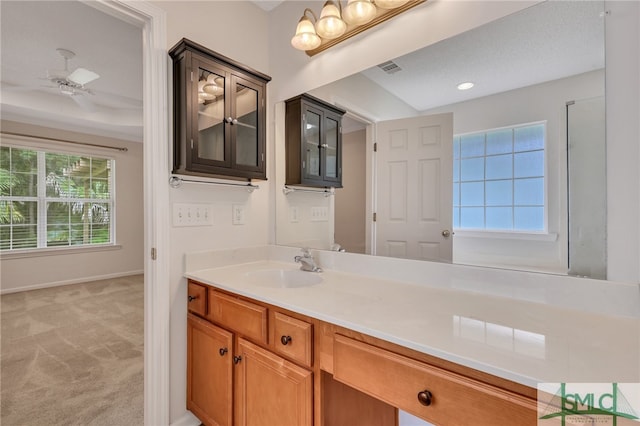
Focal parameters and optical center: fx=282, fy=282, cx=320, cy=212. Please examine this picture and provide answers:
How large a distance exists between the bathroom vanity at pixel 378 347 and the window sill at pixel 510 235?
16cm

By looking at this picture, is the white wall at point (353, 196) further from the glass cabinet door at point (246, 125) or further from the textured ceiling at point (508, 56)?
the glass cabinet door at point (246, 125)

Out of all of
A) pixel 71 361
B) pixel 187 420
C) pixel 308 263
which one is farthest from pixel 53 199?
pixel 308 263

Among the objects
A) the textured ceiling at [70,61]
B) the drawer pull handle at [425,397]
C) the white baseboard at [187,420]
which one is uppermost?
the textured ceiling at [70,61]

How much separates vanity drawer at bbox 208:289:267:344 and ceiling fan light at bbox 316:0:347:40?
1447 millimetres

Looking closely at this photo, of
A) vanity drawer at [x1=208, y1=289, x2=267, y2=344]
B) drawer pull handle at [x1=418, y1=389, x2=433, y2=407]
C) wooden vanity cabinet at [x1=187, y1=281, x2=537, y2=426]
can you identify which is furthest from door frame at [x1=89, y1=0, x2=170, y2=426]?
drawer pull handle at [x1=418, y1=389, x2=433, y2=407]

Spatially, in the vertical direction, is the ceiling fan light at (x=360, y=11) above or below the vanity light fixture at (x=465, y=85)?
above

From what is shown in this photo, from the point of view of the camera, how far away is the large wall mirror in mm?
999

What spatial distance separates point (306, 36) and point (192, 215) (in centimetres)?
120

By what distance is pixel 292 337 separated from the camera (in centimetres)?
103

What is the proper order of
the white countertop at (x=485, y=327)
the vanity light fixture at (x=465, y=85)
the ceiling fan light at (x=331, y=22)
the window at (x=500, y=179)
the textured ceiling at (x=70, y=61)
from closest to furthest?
the white countertop at (x=485, y=327) → the window at (x=500, y=179) → the vanity light fixture at (x=465, y=85) → the ceiling fan light at (x=331, y=22) → the textured ceiling at (x=70, y=61)

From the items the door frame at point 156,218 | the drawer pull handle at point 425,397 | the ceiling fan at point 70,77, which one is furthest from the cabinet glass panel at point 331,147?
the ceiling fan at point 70,77

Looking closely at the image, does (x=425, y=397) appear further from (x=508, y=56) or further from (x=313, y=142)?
(x=313, y=142)

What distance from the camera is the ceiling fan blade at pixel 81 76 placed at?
287 centimetres

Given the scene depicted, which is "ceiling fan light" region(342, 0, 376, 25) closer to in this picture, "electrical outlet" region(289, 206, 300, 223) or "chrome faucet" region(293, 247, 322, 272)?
"electrical outlet" region(289, 206, 300, 223)
